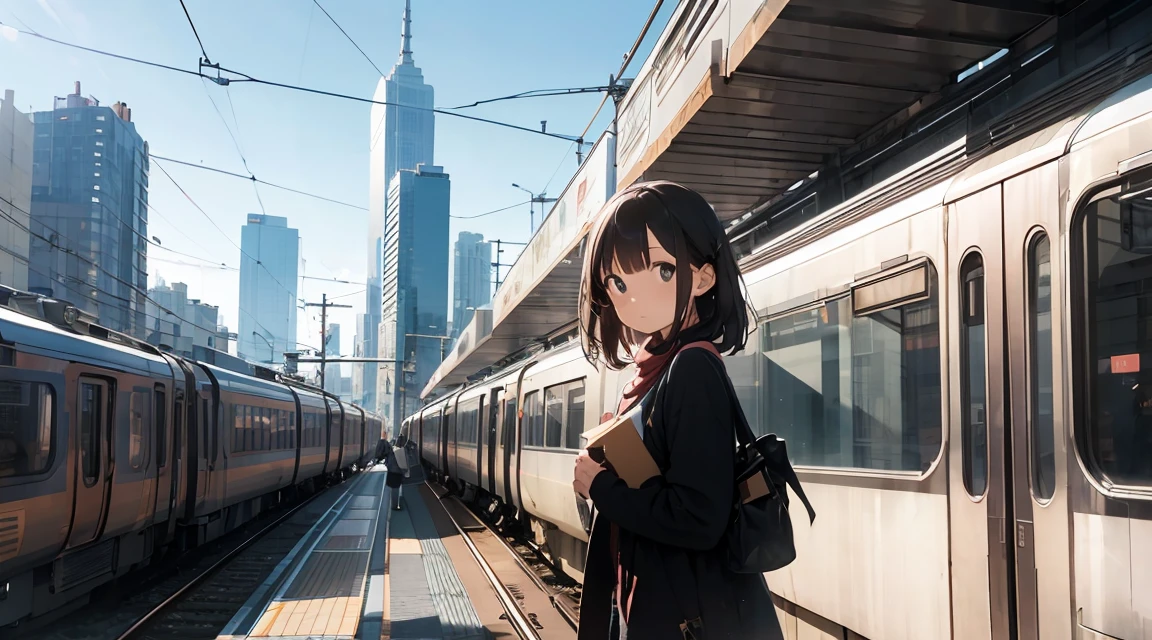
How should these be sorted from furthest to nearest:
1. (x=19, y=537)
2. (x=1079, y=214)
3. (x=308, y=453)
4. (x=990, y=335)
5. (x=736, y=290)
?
(x=308, y=453) < (x=19, y=537) < (x=990, y=335) < (x=1079, y=214) < (x=736, y=290)

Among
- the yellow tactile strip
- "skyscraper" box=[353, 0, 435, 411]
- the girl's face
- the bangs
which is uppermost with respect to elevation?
"skyscraper" box=[353, 0, 435, 411]

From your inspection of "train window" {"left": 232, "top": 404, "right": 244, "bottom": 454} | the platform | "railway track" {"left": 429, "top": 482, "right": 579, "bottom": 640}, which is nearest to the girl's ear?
"railway track" {"left": 429, "top": 482, "right": 579, "bottom": 640}

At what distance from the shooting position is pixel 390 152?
223 feet

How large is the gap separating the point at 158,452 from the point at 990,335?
32.0 ft

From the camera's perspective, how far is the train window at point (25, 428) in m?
7.00

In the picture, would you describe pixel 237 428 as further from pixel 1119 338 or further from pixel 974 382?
pixel 1119 338

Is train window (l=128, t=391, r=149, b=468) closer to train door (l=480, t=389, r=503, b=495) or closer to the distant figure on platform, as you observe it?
train door (l=480, t=389, r=503, b=495)

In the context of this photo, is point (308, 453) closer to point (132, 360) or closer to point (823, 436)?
point (132, 360)

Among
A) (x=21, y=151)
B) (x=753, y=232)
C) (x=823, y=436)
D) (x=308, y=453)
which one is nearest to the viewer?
(x=823, y=436)

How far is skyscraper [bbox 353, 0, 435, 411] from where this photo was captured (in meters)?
49.3

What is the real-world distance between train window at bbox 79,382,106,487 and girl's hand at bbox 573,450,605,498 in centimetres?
777

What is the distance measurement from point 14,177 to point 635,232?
56131 millimetres

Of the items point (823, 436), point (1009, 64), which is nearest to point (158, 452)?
point (823, 436)

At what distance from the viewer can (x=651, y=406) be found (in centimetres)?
200
